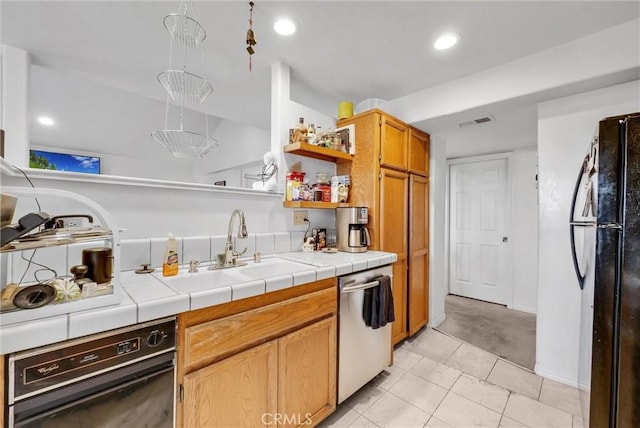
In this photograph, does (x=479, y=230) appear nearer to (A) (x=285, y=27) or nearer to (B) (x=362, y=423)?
(B) (x=362, y=423)

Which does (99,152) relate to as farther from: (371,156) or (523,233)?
(523,233)

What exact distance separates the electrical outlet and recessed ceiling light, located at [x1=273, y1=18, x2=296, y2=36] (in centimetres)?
123

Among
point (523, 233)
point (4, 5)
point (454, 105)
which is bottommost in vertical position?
point (523, 233)

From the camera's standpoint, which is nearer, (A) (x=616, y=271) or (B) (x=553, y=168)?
(A) (x=616, y=271)

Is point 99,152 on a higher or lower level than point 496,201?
higher

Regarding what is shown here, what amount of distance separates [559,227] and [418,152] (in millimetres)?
1272

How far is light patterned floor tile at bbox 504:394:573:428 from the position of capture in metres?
1.55

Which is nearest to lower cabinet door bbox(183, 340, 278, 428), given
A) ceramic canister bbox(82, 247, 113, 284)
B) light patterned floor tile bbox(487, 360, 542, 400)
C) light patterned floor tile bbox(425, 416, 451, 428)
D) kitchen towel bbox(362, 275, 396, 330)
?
ceramic canister bbox(82, 247, 113, 284)

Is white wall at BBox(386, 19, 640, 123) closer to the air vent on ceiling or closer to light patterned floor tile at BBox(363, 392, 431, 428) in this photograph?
the air vent on ceiling

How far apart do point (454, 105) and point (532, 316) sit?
9.31ft

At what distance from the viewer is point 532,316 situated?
3.21m

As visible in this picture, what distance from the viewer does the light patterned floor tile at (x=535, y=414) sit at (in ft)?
5.08

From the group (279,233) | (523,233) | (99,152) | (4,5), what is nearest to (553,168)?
(523,233)

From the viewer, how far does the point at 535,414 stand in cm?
162
